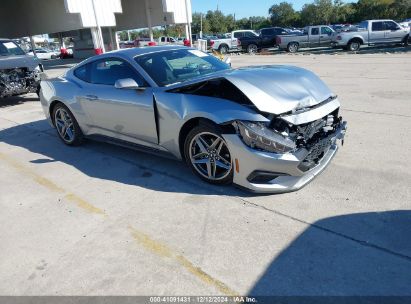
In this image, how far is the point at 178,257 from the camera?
2865 millimetres

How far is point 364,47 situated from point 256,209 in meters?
23.1

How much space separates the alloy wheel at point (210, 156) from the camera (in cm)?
371

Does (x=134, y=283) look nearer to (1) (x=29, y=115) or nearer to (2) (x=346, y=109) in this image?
(2) (x=346, y=109)

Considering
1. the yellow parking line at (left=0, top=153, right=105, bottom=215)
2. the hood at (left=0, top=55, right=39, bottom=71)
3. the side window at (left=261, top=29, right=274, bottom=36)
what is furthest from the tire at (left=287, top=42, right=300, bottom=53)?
the yellow parking line at (left=0, top=153, right=105, bottom=215)

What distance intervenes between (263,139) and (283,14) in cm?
8819

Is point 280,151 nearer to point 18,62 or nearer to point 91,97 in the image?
point 91,97

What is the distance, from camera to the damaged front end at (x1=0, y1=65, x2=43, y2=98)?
31.4 ft

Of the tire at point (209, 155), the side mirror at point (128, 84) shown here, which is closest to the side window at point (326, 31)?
the side mirror at point (128, 84)

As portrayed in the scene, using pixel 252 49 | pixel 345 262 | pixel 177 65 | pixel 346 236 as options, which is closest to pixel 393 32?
pixel 252 49

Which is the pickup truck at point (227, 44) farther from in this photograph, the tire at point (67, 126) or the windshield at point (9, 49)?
the tire at point (67, 126)

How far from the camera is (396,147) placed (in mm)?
4672

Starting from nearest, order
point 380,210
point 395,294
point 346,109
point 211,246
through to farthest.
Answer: point 395,294, point 211,246, point 380,210, point 346,109

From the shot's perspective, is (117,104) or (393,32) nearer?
(117,104)

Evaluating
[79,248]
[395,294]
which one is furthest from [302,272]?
[79,248]
